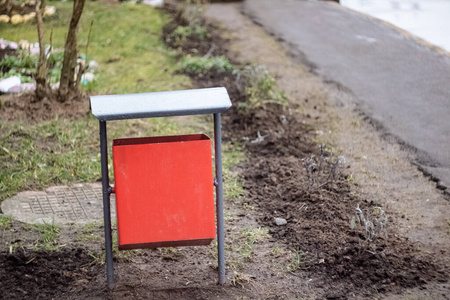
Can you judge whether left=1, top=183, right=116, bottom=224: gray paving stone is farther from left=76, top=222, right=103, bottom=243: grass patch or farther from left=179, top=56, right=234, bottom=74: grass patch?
left=179, top=56, right=234, bottom=74: grass patch

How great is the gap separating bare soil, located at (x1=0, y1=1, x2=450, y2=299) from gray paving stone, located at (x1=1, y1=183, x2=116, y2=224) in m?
0.27

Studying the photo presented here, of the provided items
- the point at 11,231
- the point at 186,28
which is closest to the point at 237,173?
the point at 11,231

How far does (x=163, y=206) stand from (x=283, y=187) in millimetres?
1723

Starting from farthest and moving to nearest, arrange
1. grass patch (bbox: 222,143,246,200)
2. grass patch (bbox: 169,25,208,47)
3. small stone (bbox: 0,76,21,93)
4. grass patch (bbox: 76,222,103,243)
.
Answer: grass patch (bbox: 169,25,208,47)
small stone (bbox: 0,76,21,93)
grass patch (bbox: 222,143,246,200)
grass patch (bbox: 76,222,103,243)

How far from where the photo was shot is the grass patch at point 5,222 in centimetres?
415

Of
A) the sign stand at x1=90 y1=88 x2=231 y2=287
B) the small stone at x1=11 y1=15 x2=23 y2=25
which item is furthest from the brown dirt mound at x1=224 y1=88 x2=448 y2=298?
the small stone at x1=11 y1=15 x2=23 y2=25

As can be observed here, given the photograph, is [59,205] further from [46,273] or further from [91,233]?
[46,273]

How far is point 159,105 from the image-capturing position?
311 cm

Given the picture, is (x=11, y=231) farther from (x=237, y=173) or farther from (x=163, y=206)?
(x=237, y=173)

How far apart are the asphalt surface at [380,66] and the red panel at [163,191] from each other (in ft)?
8.60

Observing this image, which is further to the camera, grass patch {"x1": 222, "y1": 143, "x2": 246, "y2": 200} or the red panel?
grass patch {"x1": 222, "y1": 143, "x2": 246, "y2": 200}

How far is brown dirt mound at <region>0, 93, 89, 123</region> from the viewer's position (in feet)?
20.4

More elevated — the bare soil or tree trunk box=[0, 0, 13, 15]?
tree trunk box=[0, 0, 13, 15]

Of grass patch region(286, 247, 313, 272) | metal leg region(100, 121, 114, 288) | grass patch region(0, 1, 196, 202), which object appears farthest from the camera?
grass patch region(0, 1, 196, 202)
